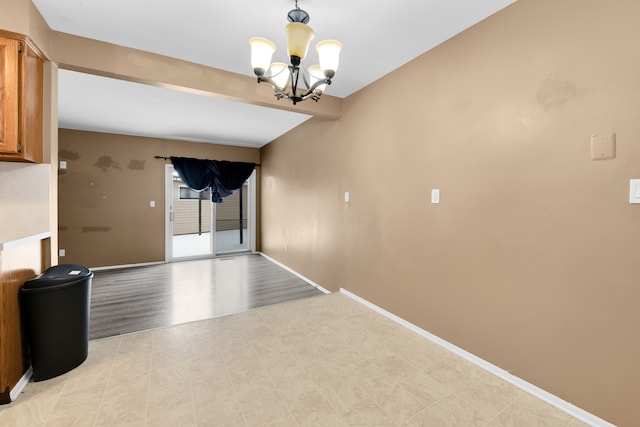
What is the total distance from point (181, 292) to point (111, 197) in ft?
9.07

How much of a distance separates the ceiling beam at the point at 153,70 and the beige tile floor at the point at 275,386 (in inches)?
91.5

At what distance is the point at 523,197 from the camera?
1.83 m

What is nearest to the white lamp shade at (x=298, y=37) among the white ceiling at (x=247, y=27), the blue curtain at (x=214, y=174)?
the white ceiling at (x=247, y=27)

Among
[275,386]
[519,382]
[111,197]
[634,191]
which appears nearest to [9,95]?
[275,386]

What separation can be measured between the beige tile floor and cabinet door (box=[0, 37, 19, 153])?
1601 millimetres

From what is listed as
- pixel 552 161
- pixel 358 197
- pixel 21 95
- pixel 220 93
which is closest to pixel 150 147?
pixel 220 93

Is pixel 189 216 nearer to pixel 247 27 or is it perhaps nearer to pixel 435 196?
pixel 247 27

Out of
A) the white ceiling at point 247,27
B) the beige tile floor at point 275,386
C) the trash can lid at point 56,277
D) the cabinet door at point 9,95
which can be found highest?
the white ceiling at point 247,27

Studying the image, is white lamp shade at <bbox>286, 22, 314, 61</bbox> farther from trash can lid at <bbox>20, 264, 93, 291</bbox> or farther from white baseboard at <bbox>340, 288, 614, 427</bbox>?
white baseboard at <bbox>340, 288, 614, 427</bbox>

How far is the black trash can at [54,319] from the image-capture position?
1823mm

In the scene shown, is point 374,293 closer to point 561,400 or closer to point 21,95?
point 561,400

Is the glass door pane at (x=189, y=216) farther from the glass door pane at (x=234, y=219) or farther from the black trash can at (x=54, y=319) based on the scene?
the black trash can at (x=54, y=319)

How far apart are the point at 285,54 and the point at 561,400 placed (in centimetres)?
323

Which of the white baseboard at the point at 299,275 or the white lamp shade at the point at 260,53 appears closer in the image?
the white lamp shade at the point at 260,53
